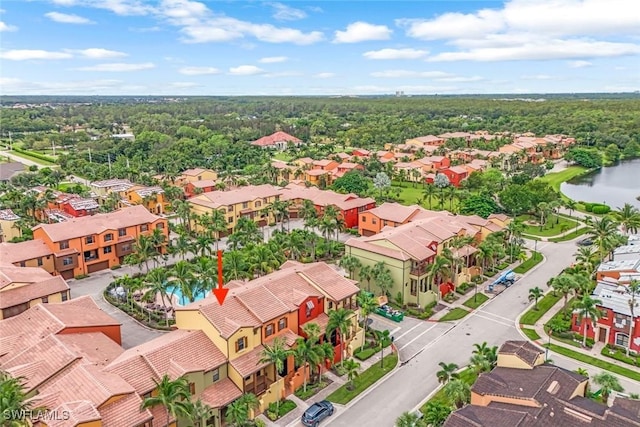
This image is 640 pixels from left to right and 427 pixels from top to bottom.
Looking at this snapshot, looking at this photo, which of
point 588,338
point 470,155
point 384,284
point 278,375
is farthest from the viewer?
point 470,155

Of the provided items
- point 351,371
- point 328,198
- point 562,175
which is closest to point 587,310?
point 351,371

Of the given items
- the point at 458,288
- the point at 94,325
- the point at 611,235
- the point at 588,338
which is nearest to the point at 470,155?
the point at 611,235

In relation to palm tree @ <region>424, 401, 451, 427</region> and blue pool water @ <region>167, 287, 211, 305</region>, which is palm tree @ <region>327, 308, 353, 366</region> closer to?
palm tree @ <region>424, 401, 451, 427</region>

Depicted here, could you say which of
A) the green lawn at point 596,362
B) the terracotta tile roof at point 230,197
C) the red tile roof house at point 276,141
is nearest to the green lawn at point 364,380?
the green lawn at point 596,362

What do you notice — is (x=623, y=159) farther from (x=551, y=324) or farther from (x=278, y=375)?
(x=278, y=375)

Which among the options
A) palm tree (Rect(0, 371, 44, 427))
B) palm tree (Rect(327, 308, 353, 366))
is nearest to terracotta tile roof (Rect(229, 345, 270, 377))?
palm tree (Rect(327, 308, 353, 366))
